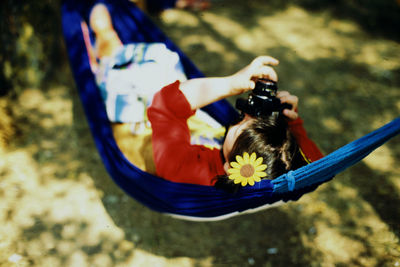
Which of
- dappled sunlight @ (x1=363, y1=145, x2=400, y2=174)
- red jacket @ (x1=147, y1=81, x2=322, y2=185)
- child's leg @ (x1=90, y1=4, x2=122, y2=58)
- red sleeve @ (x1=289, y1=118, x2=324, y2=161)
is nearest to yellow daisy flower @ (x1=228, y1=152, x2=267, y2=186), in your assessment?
red jacket @ (x1=147, y1=81, x2=322, y2=185)

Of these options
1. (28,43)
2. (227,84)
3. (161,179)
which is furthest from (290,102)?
(28,43)

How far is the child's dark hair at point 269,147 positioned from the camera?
4.13 ft

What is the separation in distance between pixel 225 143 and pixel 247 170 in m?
0.26

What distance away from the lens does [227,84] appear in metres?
1.46

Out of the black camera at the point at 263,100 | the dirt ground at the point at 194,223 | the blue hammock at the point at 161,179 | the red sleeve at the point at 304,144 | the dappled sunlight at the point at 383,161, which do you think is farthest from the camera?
the dappled sunlight at the point at 383,161

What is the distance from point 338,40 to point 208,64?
5.07ft

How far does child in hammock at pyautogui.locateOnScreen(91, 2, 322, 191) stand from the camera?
126 cm

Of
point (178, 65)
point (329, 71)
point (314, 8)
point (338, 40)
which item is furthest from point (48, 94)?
point (314, 8)

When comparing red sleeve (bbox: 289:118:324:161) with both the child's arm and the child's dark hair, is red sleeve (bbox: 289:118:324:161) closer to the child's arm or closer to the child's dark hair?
the child's dark hair

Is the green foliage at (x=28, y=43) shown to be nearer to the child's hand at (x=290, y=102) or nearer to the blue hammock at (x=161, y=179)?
the blue hammock at (x=161, y=179)

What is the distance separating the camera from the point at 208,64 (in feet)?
10.2

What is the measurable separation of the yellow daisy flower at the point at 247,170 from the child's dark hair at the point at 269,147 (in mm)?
51

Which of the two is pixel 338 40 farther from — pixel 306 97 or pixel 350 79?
pixel 306 97

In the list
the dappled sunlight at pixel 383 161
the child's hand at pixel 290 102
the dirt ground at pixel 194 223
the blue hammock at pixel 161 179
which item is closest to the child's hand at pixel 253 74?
the child's hand at pixel 290 102
